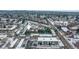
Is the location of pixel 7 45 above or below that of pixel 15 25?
below
